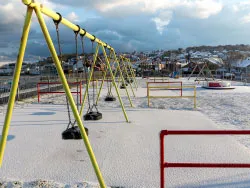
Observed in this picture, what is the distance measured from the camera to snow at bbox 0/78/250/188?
4.03 metres

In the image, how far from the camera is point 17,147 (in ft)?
18.6

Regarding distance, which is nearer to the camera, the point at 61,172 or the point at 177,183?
the point at 177,183

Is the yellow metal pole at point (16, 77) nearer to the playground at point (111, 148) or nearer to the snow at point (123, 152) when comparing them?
the playground at point (111, 148)

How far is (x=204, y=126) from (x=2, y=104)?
9.05 meters

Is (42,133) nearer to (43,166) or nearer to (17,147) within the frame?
(17,147)

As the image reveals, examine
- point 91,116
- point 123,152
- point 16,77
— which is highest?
point 16,77

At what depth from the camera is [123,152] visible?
529 centimetres

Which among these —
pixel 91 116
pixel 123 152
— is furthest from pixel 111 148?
pixel 91 116

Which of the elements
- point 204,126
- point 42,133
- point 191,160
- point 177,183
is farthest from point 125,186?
point 204,126

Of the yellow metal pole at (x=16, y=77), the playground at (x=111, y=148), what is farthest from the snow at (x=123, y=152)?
the yellow metal pole at (x=16, y=77)

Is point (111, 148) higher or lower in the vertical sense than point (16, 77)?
lower

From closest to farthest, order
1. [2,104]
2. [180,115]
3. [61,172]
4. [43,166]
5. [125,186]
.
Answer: [125,186], [61,172], [43,166], [180,115], [2,104]

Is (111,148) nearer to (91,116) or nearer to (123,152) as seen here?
(123,152)

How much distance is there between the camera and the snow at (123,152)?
4.03m
